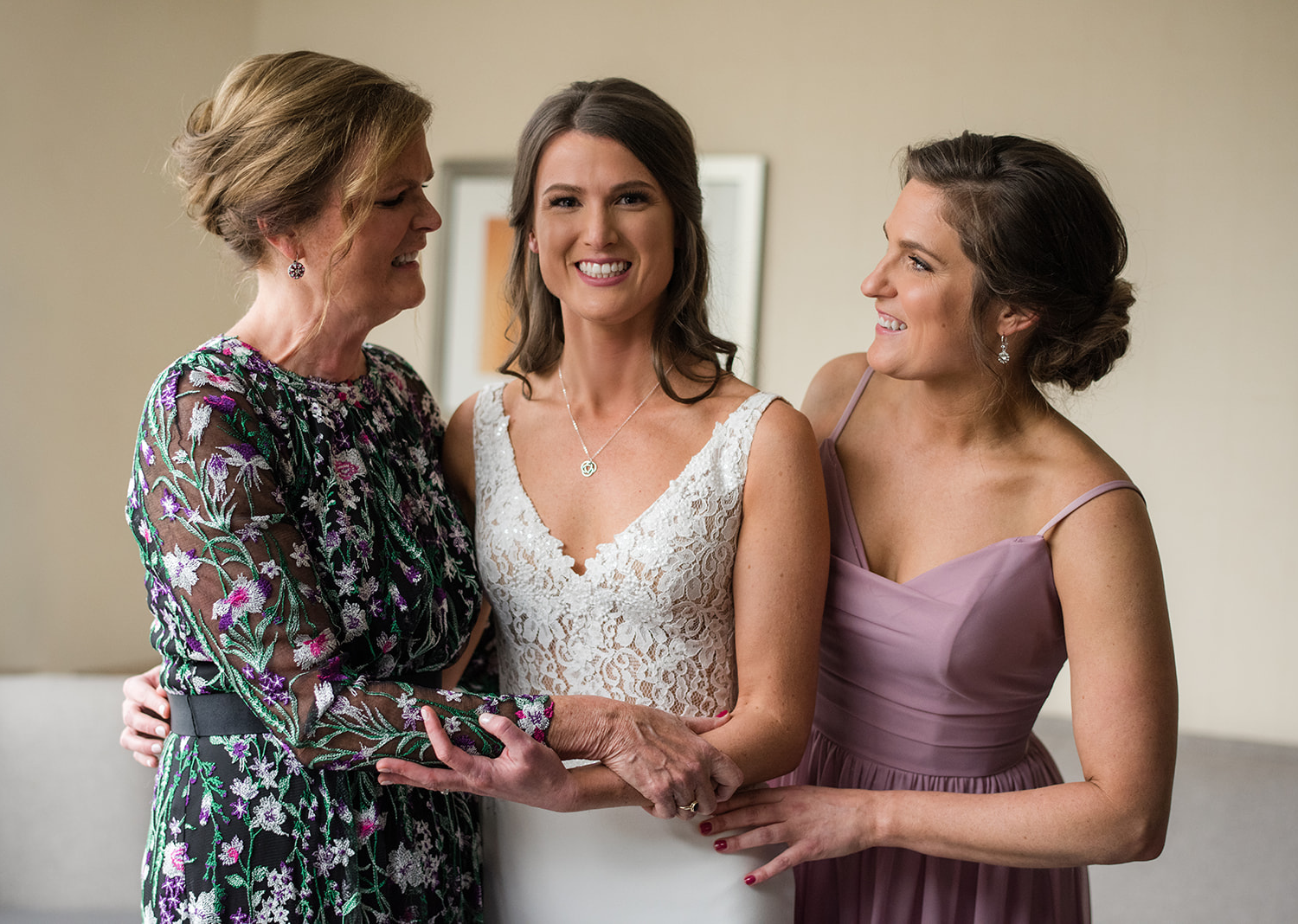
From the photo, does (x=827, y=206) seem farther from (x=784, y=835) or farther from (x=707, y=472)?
(x=784, y=835)

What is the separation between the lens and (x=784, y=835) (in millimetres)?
1706

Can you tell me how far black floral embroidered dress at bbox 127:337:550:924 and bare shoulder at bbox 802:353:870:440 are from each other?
0.76 meters

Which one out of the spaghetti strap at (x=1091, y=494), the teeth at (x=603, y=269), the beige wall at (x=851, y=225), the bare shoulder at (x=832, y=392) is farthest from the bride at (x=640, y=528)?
the beige wall at (x=851, y=225)

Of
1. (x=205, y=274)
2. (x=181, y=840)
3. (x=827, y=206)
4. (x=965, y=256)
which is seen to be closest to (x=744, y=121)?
(x=827, y=206)

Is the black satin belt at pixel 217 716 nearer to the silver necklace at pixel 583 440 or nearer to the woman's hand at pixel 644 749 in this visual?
the woman's hand at pixel 644 749

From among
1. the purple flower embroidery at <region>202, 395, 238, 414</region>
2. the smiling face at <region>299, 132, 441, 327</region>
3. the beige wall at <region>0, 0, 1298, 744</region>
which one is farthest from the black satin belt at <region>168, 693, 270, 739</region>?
the beige wall at <region>0, 0, 1298, 744</region>

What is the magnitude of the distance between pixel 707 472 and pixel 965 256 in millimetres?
531

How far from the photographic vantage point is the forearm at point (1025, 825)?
5.50 ft

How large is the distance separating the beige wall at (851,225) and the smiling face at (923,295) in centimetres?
192

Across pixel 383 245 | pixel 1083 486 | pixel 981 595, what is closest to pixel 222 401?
pixel 383 245

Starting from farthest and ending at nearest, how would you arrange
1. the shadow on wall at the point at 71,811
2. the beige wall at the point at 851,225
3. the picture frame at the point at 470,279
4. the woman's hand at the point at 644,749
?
the picture frame at the point at 470,279
the beige wall at the point at 851,225
the shadow on wall at the point at 71,811
the woman's hand at the point at 644,749

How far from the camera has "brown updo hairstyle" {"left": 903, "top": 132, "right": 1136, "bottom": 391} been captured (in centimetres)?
173

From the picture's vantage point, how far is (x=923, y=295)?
1.79 metres

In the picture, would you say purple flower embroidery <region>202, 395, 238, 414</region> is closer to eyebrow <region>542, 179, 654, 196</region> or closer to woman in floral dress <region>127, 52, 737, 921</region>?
woman in floral dress <region>127, 52, 737, 921</region>
